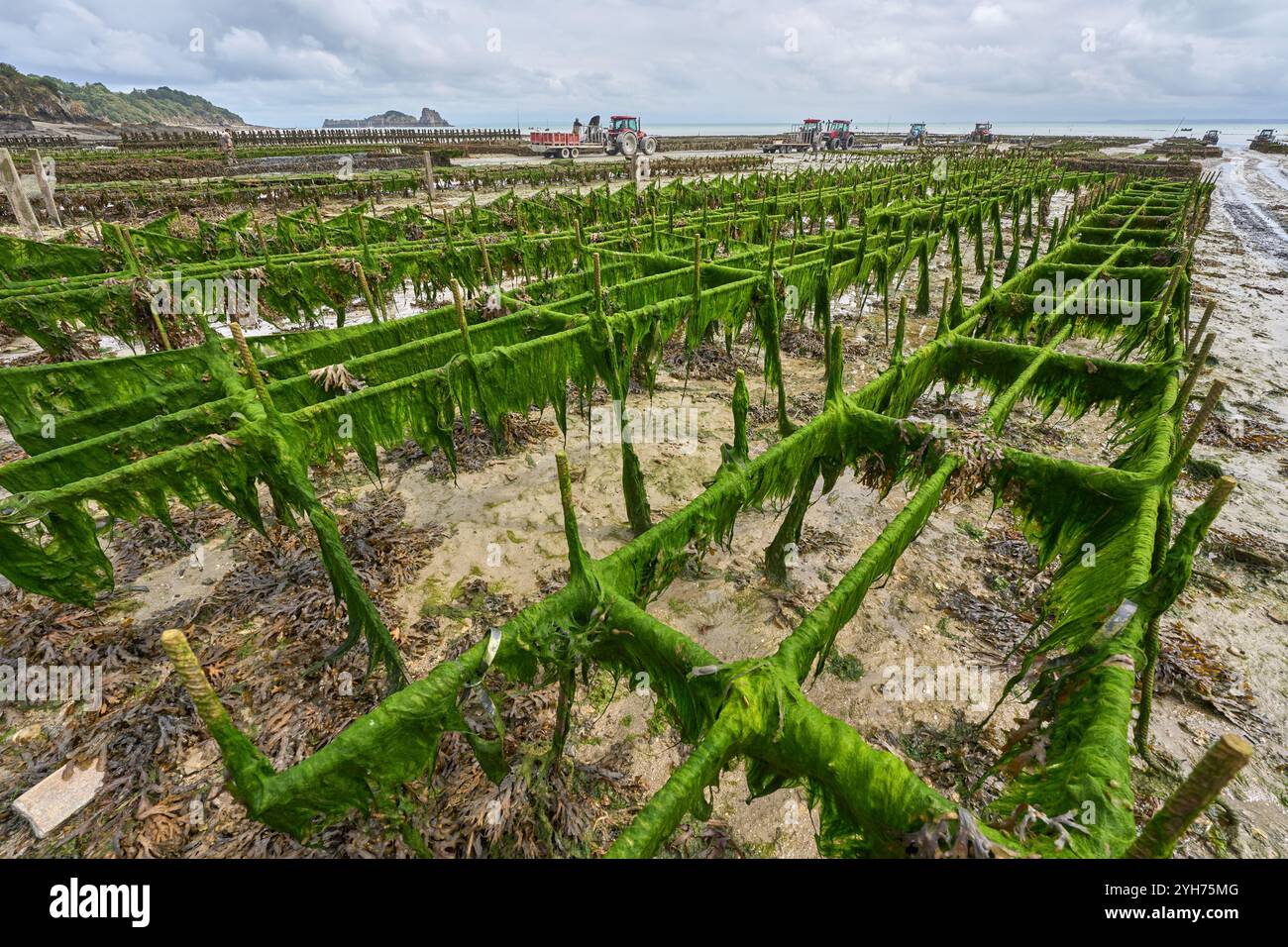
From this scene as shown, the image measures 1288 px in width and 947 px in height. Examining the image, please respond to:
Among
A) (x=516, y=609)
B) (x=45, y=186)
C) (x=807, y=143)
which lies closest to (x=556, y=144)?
(x=807, y=143)

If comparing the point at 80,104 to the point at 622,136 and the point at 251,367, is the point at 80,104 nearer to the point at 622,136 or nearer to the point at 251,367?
the point at 622,136

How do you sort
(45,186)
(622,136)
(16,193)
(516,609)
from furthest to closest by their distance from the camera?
(622,136), (45,186), (16,193), (516,609)

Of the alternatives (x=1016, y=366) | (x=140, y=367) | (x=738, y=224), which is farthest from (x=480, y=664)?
(x=738, y=224)

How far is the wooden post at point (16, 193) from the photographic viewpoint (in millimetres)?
16438

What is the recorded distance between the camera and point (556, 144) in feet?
238

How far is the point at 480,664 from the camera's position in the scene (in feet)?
9.65

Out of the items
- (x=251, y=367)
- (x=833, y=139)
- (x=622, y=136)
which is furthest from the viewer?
(x=833, y=139)

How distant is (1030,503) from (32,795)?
901 centimetres

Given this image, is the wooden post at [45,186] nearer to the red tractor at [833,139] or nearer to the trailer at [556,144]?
the trailer at [556,144]

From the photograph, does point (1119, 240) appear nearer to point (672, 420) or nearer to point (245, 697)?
point (672, 420)

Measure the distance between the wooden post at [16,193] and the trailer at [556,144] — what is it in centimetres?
5683

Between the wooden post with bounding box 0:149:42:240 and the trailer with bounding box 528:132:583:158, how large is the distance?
186 feet

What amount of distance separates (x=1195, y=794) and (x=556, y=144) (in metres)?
85.7
